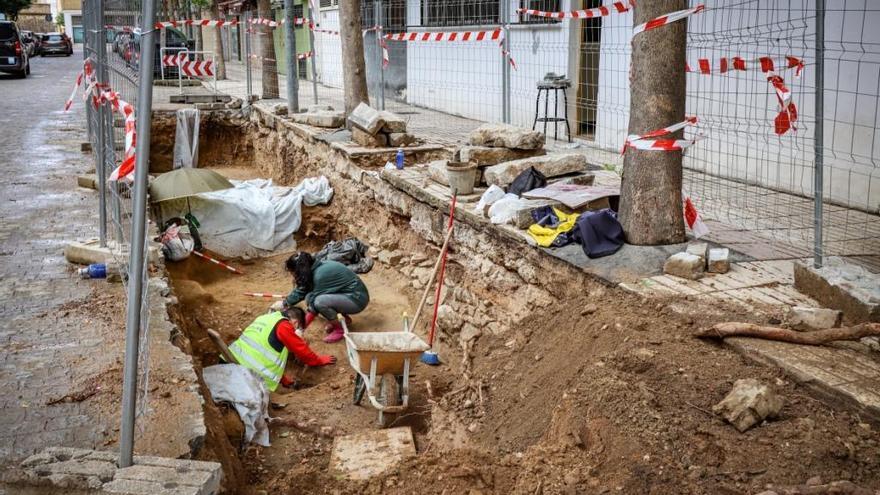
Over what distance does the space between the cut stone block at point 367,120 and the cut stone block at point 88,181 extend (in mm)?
3587

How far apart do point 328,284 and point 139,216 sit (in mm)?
5266

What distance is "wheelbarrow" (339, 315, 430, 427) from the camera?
20.3 feet

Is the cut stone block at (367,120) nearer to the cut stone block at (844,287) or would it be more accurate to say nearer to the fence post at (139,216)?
the cut stone block at (844,287)

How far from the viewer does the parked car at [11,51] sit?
91.7 feet

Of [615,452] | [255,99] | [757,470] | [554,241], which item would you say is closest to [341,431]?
[554,241]

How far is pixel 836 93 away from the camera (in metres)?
7.37

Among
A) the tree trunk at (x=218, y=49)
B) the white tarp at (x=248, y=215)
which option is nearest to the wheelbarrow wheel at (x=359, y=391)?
the white tarp at (x=248, y=215)

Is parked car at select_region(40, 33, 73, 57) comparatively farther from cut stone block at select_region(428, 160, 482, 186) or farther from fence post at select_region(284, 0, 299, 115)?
cut stone block at select_region(428, 160, 482, 186)

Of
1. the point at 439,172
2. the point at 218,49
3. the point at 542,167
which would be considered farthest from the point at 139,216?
the point at 218,49

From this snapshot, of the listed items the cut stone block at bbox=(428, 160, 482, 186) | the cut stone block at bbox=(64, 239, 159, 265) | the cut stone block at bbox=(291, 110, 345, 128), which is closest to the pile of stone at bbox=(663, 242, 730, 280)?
the cut stone block at bbox=(428, 160, 482, 186)

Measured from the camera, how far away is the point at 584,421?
436 cm

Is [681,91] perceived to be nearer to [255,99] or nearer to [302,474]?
[302,474]

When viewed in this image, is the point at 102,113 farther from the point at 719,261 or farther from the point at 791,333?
the point at 791,333

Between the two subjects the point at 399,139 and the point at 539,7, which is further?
the point at 539,7
